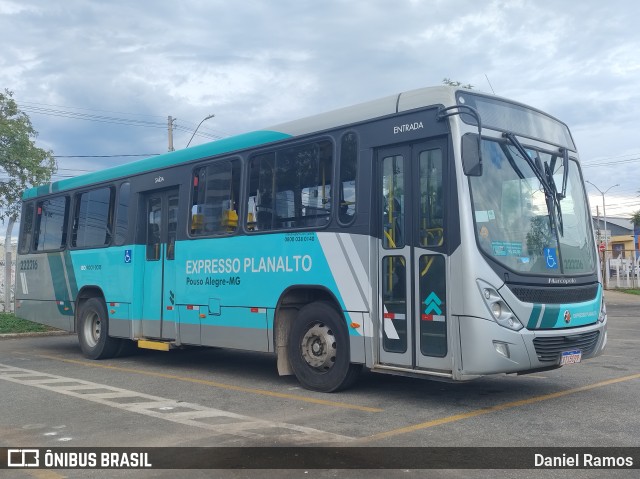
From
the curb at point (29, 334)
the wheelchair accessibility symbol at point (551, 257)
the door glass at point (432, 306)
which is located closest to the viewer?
the door glass at point (432, 306)

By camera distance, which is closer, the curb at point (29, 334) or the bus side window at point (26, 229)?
the bus side window at point (26, 229)

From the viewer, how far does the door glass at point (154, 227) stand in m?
11.5

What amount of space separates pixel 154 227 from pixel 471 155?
20.7ft

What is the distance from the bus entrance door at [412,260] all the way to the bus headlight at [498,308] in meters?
0.45

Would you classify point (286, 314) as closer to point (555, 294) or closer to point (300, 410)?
point (300, 410)

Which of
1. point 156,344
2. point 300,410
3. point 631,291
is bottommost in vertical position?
point 300,410

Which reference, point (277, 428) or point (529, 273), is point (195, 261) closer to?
point (277, 428)

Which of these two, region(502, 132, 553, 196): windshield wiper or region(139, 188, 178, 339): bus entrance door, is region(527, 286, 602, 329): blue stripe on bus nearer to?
region(502, 132, 553, 196): windshield wiper

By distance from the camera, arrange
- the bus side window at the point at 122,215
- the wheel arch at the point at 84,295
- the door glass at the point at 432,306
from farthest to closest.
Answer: the wheel arch at the point at 84,295 → the bus side window at the point at 122,215 → the door glass at the point at 432,306

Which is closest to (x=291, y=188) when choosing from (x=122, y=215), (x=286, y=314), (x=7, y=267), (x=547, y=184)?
(x=286, y=314)

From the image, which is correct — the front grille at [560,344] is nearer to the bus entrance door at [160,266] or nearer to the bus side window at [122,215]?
the bus entrance door at [160,266]

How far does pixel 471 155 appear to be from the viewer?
23.7ft

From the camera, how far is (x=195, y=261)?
10547 millimetres

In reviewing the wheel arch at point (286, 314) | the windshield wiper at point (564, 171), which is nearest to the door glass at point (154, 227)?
the wheel arch at point (286, 314)
